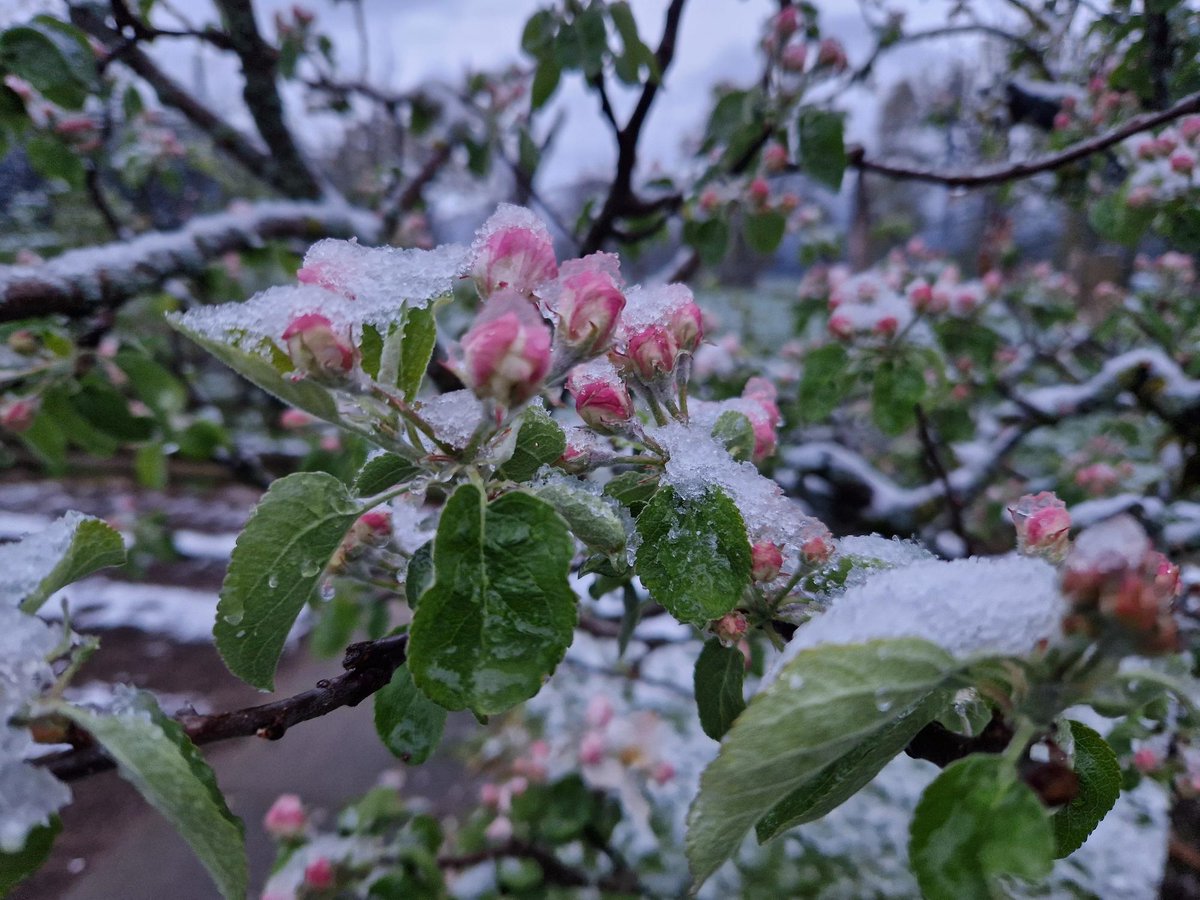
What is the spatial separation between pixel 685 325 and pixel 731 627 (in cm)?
23

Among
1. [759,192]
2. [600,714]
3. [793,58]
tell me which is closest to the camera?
[793,58]

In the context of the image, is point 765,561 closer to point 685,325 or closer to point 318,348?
point 685,325

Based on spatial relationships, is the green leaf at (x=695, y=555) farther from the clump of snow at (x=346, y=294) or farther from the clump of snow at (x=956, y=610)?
the clump of snow at (x=346, y=294)

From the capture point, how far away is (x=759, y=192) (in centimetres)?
156

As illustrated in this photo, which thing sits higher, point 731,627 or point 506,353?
point 506,353

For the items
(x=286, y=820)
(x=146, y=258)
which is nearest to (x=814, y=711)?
(x=146, y=258)

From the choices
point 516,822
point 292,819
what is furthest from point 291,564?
point 516,822

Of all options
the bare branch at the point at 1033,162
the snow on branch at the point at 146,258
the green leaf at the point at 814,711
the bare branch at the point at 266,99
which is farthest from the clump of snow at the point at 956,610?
the bare branch at the point at 266,99

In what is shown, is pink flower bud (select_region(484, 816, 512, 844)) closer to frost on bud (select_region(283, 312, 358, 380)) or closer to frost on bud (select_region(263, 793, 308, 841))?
frost on bud (select_region(263, 793, 308, 841))

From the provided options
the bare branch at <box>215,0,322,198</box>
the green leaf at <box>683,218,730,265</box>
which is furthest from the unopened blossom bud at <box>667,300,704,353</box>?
the bare branch at <box>215,0,322,198</box>

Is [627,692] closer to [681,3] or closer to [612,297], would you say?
[681,3]

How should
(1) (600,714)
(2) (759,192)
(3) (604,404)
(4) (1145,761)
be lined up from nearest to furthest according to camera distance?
(3) (604,404), (4) (1145,761), (2) (759,192), (1) (600,714)

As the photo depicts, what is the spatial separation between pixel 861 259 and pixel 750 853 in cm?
419

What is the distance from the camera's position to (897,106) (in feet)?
22.7
